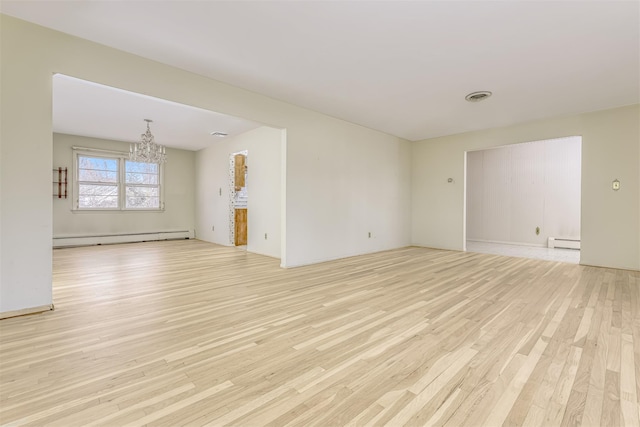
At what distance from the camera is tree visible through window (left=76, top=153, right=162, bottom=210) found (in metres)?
6.81

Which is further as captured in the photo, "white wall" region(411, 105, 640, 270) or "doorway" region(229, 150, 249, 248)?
"doorway" region(229, 150, 249, 248)

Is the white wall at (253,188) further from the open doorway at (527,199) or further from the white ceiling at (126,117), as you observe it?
the open doorway at (527,199)

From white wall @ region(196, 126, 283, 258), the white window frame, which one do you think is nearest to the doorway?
white wall @ region(196, 126, 283, 258)

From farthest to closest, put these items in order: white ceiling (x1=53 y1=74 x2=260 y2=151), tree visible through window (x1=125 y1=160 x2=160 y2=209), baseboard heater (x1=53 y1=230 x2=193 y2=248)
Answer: tree visible through window (x1=125 y1=160 x2=160 y2=209)
baseboard heater (x1=53 y1=230 x2=193 y2=248)
white ceiling (x1=53 y1=74 x2=260 y2=151)

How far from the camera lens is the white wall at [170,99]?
238 centimetres

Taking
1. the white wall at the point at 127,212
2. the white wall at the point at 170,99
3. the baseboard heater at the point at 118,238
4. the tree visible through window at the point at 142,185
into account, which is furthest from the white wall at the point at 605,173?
the tree visible through window at the point at 142,185

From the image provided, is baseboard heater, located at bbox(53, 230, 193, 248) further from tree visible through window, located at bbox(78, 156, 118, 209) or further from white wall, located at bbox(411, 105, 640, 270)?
white wall, located at bbox(411, 105, 640, 270)

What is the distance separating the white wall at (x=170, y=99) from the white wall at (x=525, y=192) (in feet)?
11.2

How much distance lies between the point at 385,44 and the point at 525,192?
6321 mm

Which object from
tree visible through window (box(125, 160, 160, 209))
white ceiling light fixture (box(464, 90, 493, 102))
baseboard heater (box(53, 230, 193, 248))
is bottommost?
baseboard heater (box(53, 230, 193, 248))

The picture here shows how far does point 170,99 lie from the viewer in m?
3.17

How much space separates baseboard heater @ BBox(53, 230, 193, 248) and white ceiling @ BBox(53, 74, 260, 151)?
95.3 inches

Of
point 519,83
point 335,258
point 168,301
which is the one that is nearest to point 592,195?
point 519,83

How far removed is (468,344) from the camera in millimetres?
1950
